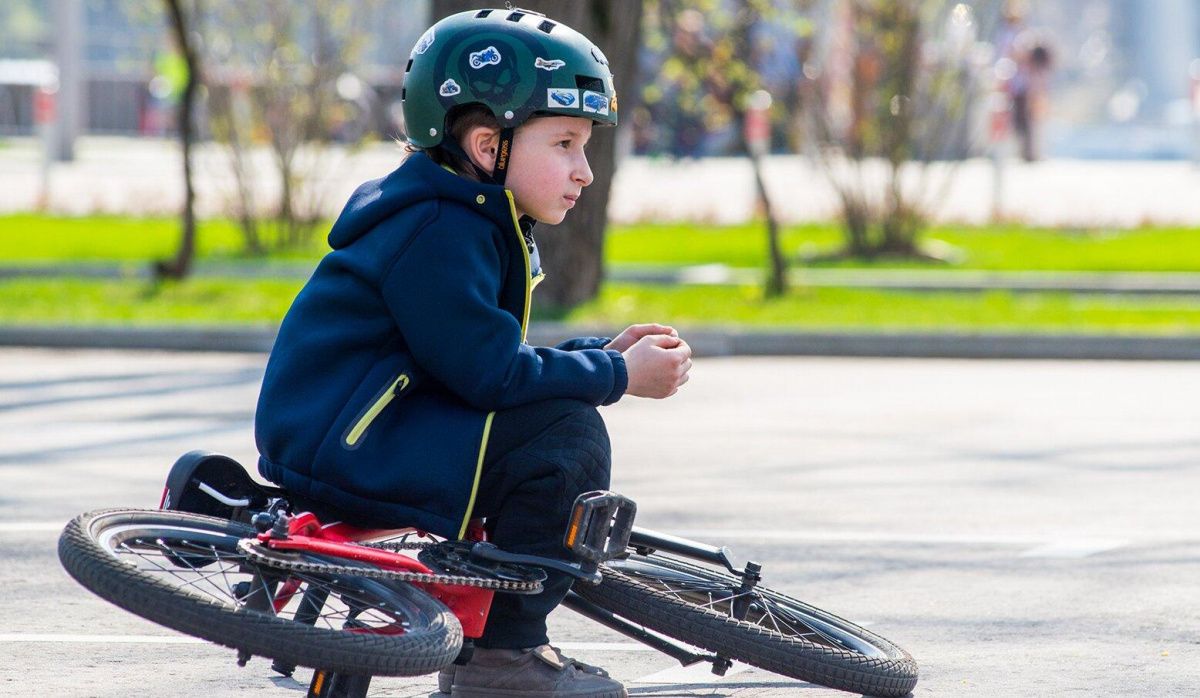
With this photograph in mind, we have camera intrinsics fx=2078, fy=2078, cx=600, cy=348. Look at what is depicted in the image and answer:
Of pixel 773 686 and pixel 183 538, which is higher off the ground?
pixel 183 538

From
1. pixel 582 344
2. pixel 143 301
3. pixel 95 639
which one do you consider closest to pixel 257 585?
pixel 582 344

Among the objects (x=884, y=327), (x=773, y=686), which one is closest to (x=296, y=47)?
(x=884, y=327)

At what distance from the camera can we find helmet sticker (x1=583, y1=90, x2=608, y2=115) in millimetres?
4008

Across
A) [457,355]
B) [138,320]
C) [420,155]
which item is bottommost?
[138,320]

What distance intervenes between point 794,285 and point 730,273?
908 millimetres

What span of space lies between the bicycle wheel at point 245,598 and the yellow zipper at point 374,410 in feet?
0.81

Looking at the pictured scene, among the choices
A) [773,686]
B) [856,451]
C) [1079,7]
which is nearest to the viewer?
[773,686]

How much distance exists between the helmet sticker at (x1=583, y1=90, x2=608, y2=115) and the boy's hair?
0.58 ft

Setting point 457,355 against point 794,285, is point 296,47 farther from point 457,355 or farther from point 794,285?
point 457,355

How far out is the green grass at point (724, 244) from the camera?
15992 mm

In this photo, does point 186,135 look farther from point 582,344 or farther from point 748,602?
point 748,602

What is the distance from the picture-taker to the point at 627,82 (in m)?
12.8

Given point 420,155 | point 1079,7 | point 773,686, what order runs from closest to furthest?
point 420,155 → point 773,686 → point 1079,7

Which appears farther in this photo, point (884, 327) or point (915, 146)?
point (915, 146)
